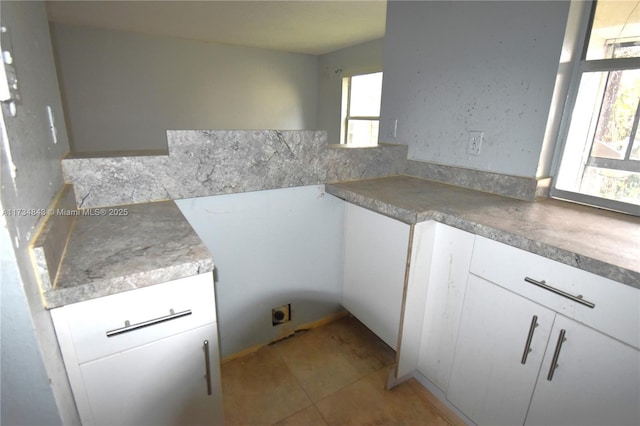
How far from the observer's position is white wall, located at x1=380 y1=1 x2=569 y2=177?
4.32ft

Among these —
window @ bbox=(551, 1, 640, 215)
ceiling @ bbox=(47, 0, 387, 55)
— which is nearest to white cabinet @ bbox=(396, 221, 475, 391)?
window @ bbox=(551, 1, 640, 215)

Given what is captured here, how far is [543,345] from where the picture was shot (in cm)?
98

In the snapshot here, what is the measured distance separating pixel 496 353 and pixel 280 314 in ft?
3.47

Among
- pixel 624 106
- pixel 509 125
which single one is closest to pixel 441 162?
pixel 509 125

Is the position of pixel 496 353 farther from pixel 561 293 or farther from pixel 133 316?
pixel 133 316

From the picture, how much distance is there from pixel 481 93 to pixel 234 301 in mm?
1607

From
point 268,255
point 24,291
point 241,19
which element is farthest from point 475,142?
point 241,19

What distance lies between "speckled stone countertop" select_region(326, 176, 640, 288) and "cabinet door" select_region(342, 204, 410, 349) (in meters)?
0.12

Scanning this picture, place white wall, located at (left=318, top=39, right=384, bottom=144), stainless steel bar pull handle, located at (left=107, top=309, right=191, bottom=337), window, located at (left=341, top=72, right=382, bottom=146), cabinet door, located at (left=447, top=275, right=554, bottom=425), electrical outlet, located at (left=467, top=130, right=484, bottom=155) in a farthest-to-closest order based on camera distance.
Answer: window, located at (left=341, top=72, right=382, bottom=146)
white wall, located at (left=318, top=39, right=384, bottom=144)
electrical outlet, located at (left=467, top=130, right=484, bottom=155)
cabinet door, located at (left=447, top=275, right=554, bottom=425)
stainless steel bar pull handle, located at (left=107, top=309, right=191, bottom=337)

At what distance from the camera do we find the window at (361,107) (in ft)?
14.0

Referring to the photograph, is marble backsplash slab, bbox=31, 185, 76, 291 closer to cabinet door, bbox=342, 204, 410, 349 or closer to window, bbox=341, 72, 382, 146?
cabinet door, bbox=342, 204, 410, 349

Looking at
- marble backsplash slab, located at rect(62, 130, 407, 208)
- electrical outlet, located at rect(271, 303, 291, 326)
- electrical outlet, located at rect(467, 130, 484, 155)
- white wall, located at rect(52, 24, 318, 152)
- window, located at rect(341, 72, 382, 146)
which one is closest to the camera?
marble backsplash slab, located at rect(62, 130, 407, 208)

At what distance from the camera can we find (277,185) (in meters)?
1.47

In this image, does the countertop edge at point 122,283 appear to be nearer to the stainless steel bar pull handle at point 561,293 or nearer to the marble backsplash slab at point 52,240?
the marble backsplash slab at point 52,240
